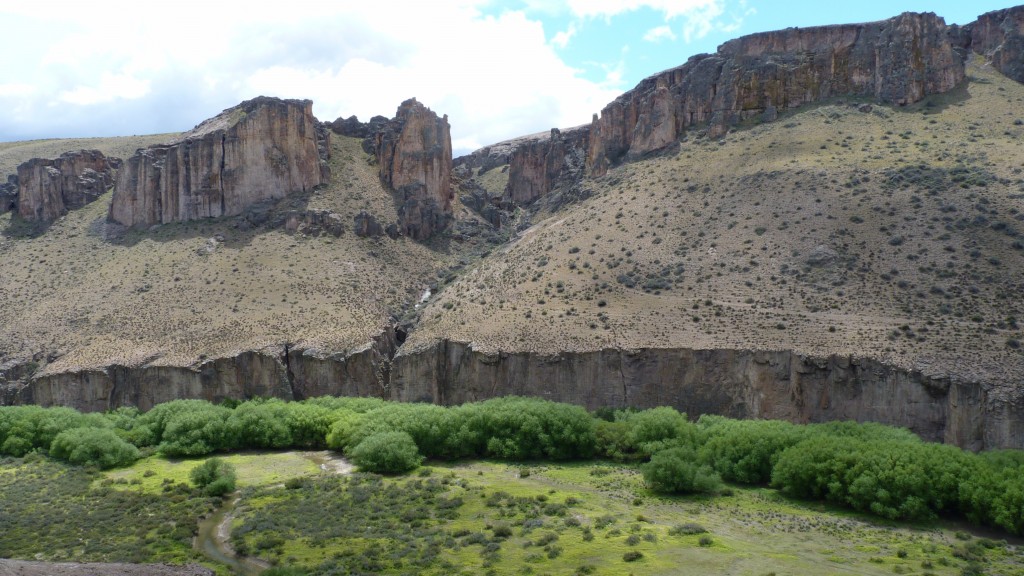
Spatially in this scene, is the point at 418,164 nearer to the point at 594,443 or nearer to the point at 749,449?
the point at 594,443

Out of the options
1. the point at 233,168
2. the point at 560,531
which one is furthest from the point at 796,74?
the point at 560,531

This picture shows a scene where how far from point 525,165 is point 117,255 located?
205 ft

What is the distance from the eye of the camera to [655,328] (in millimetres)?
63750

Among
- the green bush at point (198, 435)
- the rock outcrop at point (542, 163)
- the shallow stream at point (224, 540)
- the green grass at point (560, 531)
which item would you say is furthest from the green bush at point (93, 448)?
the rock outcrop at point (542, 163)

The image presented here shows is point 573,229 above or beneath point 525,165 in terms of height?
beneath

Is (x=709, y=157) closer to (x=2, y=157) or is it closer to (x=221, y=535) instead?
(x=221, y=535)

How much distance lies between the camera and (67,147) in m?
137

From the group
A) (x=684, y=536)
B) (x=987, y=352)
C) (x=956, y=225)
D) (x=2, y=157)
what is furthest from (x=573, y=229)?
(x=2, y=157)

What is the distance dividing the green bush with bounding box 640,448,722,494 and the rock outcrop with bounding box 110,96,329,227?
61274mm

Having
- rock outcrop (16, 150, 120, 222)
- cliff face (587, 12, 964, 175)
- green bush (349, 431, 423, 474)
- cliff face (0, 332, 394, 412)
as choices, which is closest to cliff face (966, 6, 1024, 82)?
cliff face (587, 12, 964, 175)

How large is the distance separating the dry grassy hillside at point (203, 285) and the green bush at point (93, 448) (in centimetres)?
1342

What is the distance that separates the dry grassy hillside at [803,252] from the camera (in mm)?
58094

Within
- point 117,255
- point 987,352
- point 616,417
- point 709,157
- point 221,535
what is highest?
point 709,157

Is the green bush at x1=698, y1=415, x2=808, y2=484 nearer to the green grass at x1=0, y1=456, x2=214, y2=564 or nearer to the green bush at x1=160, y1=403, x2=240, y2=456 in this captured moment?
the green grass at x1=0, y1=456, x2=214, y2=564
